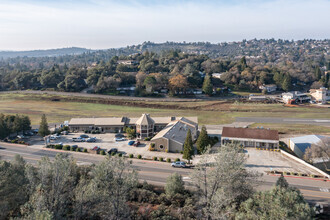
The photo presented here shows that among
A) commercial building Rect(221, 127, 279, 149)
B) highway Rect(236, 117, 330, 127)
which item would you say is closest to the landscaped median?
commercial building Rect(221, 127, 279, 149)

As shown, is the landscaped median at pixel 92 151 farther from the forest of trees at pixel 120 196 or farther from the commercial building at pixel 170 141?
the forest of trees at pixel 120 196

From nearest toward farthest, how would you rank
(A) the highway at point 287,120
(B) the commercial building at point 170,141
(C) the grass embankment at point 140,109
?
(B) the commercial building at point 170,141 < (A) the highway at point 287,120 < (C) the grass embankment at point 140,109

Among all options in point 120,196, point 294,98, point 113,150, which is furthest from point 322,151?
point 294,98

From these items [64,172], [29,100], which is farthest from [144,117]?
[29,100]

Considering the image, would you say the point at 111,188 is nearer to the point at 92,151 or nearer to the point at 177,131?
the point at 92,151

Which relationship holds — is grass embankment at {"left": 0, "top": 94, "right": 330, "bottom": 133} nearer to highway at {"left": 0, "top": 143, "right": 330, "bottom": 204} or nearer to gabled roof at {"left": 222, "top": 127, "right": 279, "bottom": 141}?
gabled roof at {"left": 222, "top": 127, "right": 279, "bottom": 141}

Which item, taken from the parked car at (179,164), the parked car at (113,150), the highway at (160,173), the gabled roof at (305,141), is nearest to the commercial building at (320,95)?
the gabled roof at (305,141)

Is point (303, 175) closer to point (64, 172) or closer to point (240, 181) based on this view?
point (240, 181)
